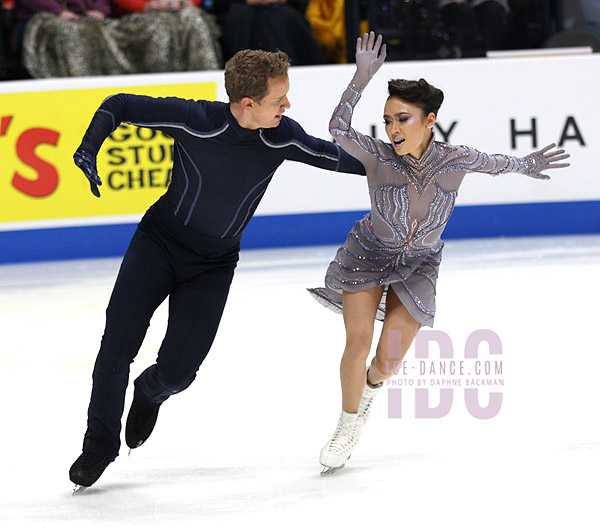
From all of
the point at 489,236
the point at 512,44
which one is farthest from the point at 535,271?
the point at 512,44

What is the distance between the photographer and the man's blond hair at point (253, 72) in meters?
2.66

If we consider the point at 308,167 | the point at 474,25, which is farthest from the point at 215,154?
the point at 474,25

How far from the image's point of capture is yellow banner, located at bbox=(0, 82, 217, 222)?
6.58 meters

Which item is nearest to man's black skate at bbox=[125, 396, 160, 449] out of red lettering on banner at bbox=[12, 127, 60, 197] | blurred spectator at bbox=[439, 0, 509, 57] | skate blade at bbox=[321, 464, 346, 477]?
skate blade at bbox=[321, 464, 346, 477]

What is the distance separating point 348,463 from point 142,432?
25.9 inches

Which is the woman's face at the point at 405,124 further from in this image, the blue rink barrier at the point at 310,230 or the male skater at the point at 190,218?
the blue rink barrier at the point at 310,230

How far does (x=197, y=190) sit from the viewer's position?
282 centimetres

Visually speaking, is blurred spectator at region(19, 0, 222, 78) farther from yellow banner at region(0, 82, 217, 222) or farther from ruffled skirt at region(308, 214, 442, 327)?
ruffled skirt at region(308, 214, 442, 327)

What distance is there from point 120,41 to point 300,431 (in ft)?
15.5

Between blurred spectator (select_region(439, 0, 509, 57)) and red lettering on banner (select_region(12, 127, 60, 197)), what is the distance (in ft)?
9.67

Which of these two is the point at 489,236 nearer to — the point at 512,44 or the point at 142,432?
the point at 512,44

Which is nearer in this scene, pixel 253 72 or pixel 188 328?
pixel 253 72

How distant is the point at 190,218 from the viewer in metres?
2.85

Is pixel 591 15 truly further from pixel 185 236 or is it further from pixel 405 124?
pixel 185 236
